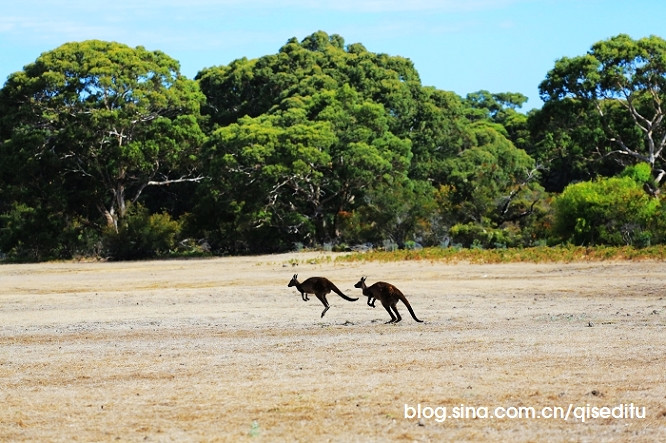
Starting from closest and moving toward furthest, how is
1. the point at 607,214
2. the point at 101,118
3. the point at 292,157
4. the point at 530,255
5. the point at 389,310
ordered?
the point at 389,310 → the point at 530,255 → the point at 607,214 → the point at 292,157 → the point at 101,118

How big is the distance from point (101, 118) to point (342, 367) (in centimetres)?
4181

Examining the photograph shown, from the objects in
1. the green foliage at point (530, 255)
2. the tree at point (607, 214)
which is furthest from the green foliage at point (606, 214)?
the green foliage at point (530, 255)

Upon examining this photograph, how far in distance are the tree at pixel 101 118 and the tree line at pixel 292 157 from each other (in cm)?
9

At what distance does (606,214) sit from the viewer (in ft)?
133

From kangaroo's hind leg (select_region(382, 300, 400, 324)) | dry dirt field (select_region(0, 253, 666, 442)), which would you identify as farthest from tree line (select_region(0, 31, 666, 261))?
kangaroo's hind leg (select_region(382, 300, 400, 324))

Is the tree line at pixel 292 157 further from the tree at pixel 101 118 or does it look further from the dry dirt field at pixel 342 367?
the dry dirt field at pixel 342 367

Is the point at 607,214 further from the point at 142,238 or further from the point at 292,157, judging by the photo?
the point at 142,238

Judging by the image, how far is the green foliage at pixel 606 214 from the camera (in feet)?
132

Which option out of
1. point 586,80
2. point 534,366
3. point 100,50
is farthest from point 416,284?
point 100,50

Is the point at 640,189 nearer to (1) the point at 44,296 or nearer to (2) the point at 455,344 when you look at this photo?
(1) the point at 44,296

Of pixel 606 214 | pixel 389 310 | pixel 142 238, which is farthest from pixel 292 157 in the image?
pixel 389 310

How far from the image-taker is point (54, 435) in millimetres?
10211

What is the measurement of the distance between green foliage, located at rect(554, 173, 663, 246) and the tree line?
4473 millimetres

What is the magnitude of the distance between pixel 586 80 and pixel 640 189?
12938 millimetres
